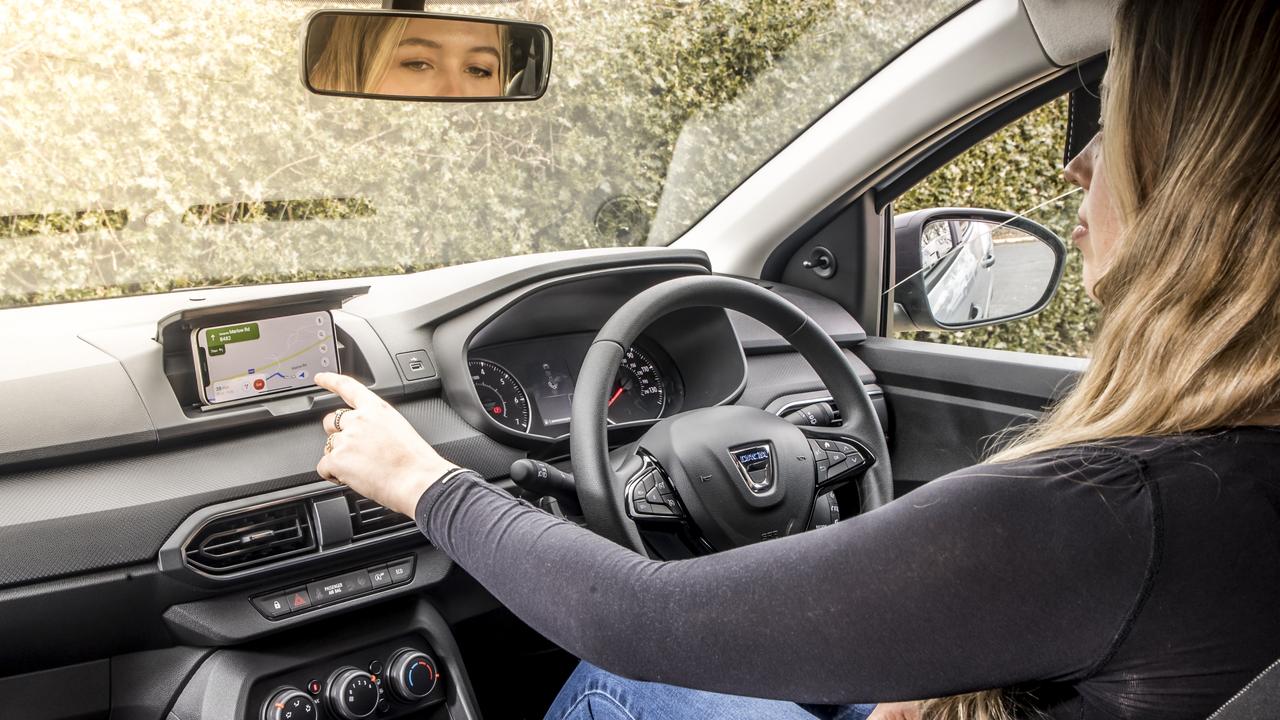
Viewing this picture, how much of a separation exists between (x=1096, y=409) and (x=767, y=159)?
1.89 metres

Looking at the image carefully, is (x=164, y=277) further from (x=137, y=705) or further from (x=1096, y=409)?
(x=1096, y=409)

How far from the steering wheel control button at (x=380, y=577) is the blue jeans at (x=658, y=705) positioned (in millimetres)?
467

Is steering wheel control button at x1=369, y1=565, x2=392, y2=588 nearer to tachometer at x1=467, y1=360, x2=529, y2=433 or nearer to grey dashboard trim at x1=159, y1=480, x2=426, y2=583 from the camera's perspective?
grey dashboard trim at x1=159, y1=480, x2=426, y2=583

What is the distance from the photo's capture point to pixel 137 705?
182cm

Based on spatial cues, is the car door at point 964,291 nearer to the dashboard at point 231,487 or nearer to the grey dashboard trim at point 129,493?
the dashboard at point 231,487

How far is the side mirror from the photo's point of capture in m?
2.67

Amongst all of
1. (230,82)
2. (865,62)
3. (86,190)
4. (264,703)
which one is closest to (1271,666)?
(264,703)

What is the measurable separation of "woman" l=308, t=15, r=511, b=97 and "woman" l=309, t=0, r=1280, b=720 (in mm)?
1140

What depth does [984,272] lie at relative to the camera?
2.73 meters

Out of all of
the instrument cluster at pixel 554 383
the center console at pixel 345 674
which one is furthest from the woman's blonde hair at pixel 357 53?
the center console at pixel 345 674

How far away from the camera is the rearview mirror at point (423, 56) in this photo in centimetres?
180

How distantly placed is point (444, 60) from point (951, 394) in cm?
157

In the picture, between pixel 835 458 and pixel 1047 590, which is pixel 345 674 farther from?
pixel 1047 590

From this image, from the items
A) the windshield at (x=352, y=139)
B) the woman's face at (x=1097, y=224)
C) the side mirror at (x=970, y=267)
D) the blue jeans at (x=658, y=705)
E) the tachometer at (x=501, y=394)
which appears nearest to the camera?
the woman's face at (x=1097, y=224)
